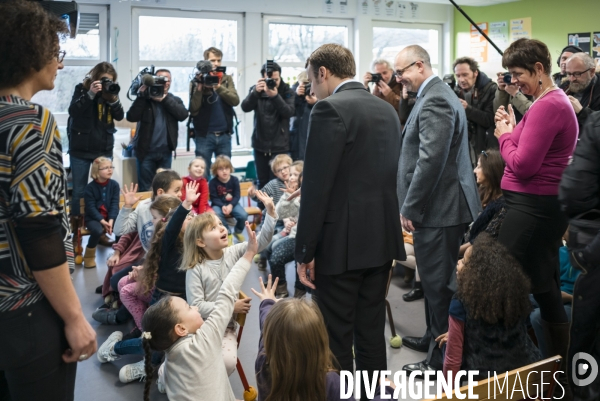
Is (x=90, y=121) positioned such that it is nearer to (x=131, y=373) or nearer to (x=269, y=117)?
(x=269, y=117)

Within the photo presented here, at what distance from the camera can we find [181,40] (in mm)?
7543

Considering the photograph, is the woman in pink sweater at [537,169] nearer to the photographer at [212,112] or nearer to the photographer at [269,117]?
the photographer at [269,117]

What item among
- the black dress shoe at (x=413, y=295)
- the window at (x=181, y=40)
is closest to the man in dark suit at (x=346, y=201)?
the black dress shoe at (x=413, y=295)

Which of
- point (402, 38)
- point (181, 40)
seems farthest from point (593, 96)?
point (402, 38)

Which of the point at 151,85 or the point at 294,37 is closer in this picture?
the point at 151,85

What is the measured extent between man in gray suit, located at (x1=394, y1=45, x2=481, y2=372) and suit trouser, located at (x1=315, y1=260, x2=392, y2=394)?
0.44 meters

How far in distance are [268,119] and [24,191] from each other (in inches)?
180

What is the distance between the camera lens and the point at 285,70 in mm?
8227

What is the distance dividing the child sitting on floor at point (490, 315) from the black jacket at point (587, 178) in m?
0.42

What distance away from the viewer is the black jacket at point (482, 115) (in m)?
4.93

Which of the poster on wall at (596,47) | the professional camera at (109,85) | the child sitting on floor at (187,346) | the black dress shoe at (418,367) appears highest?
the poster on wall at (596,47)

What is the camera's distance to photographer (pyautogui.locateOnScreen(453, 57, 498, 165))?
4934 mm

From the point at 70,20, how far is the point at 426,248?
1.97 meters

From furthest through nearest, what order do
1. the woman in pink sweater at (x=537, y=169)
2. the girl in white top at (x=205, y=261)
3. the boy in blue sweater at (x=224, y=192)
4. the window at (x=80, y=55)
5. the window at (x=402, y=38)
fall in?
the window at (x=402, y=38), the window at (x=80, y=55), the boy in blue sweater at (x=224, y=192), the girl in white top at (x=205, y=261), the woman in pink sweater at (x=537, y=169)
